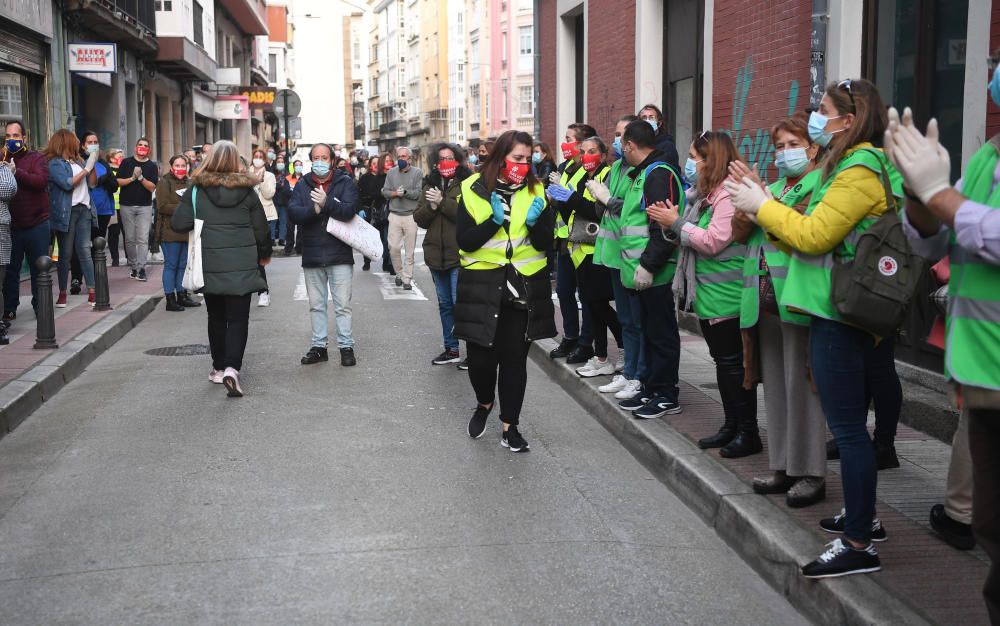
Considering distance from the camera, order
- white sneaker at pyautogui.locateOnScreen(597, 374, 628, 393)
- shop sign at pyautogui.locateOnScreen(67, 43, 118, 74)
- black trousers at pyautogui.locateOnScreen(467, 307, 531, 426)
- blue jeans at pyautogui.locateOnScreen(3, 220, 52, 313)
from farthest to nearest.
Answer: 1. shop sign at pyautogui.locateOnScreen(67, 43, 118, 74)
2. blue jeans at pyautogui.locateOnScreen(3, 220, 52, 313)
3. white sneaker at pyautogui.locateOnScreen(597, 374, 628, 393)
4. black trousers at pyautogui.locateOnScreen(467, 307, 531, 426)

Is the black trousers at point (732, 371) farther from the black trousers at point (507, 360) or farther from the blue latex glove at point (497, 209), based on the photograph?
the blue latex glove at point (497, 209)

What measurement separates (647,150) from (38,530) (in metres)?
4.24

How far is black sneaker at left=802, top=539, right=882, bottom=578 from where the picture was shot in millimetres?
4359

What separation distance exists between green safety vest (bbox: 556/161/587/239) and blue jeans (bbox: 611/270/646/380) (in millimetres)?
1101

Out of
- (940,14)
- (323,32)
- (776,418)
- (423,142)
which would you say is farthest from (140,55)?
(423,142)

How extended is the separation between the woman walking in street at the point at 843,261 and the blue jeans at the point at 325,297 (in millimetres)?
6009

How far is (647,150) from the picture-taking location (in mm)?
7477

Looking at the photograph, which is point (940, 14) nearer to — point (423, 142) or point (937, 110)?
point (937, 110)

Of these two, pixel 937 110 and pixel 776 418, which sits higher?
pixel 937 110

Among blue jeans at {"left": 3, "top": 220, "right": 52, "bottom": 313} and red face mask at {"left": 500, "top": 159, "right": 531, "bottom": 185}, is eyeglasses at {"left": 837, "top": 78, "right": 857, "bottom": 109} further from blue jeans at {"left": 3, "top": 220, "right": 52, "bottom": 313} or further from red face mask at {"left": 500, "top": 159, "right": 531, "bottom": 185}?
blue jeans at {"left": 3, "top": 220, "right": 52, "bottom": 313}

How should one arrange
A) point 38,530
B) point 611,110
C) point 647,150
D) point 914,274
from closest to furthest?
1. point 914,274
2. point 38,530
3. point 647,150
4. point 611,110

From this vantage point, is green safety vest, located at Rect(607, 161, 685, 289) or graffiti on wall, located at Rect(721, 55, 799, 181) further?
graffiti on wall, located at Rect(721, 55, 799, 181)

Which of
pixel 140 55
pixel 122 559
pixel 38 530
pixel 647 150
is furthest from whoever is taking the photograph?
pixel 140 55

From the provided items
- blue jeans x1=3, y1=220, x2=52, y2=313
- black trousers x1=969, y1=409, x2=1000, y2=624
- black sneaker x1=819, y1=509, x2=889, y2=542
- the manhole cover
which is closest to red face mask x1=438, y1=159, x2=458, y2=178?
the manhole cover
